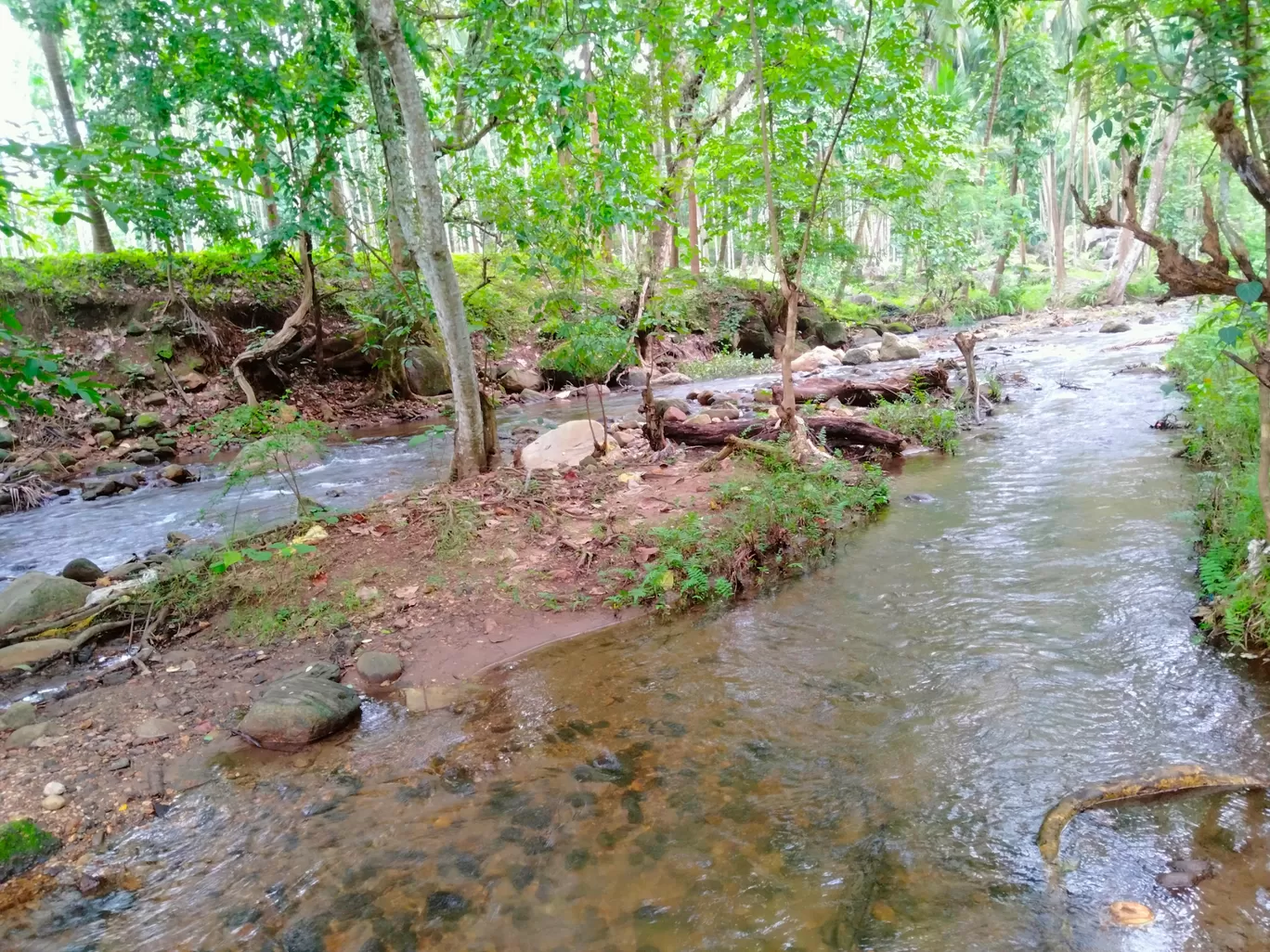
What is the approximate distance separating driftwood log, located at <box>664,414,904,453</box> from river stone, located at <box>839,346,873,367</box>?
884cm

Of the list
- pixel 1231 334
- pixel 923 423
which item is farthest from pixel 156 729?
pixel 923 423

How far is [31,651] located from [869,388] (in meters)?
10.1

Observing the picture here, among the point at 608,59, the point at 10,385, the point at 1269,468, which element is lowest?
the point at 1269,468

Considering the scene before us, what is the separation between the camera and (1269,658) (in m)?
3.81

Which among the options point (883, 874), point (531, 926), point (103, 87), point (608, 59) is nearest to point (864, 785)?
point (883, 874)

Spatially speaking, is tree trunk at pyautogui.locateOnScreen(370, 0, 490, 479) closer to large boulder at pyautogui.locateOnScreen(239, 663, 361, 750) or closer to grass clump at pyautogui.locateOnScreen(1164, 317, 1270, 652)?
large boulder at pyautogui.locateOnScreen(239, 663, 361, 750)

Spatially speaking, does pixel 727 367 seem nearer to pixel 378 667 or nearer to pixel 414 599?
pixel 414 599

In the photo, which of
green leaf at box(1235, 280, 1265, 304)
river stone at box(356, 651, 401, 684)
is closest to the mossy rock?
river stone at box(356, 651, 401, 684)

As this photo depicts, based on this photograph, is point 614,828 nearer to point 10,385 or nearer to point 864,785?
point 864,785

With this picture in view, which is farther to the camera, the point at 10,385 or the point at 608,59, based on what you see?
the point at 608,59

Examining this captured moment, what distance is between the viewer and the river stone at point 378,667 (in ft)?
14.4

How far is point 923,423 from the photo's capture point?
9.30 m

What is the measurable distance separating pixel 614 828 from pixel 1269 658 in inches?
142

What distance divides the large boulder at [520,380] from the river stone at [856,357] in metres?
7.39
